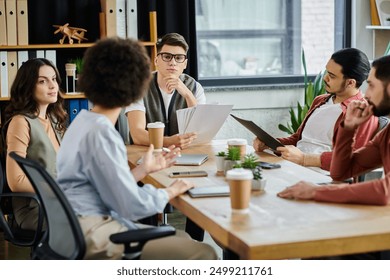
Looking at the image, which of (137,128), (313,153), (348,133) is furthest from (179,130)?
(348,133)

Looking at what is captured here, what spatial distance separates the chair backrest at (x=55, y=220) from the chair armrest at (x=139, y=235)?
0.37ft

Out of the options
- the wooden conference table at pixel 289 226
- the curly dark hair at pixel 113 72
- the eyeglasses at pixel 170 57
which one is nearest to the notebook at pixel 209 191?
the wooden conference table at pixel 289 226

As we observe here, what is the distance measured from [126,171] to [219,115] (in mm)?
1357

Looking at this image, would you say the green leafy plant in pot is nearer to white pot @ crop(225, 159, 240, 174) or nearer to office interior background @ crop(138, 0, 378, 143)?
office interior background @ crop(138, 0, 378, 143)

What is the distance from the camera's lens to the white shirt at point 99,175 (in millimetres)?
2311

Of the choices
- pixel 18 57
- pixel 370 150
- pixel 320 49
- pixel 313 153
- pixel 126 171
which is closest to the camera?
pixel 126 171

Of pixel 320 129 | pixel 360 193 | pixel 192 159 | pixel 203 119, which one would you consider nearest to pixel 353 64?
pixel 320 129

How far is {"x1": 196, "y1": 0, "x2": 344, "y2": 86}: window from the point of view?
5.65 meters

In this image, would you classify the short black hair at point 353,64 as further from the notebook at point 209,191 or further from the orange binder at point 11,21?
the orange binder at point 11,21

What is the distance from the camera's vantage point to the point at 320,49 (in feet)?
19.3

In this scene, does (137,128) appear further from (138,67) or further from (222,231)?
(222,231)

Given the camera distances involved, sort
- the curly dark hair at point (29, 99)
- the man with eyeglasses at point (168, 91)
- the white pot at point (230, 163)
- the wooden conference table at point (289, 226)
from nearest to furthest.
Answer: the wooden conference table at point (289, 226) → the white pot at point (230, 163) → the curly dark hair at point (29, 99) → the man with eyeglasses at point (168, 91)

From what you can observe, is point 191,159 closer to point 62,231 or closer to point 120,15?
point 62,231
